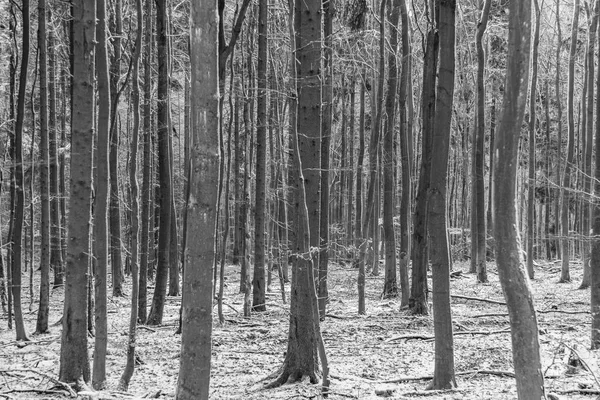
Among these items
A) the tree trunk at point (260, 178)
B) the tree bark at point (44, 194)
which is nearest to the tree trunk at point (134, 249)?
the tree bark at point (44, 194)

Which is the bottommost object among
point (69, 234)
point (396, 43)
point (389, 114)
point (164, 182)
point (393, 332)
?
point (393, 332)

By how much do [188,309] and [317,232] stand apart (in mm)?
3793

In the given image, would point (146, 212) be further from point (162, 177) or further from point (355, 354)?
point (355, 354)

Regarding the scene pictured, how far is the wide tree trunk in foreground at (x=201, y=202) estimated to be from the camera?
13.6 ft

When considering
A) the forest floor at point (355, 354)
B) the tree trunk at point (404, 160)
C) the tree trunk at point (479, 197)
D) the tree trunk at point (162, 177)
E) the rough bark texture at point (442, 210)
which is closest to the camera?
the rough bark texture at point (442, 210)

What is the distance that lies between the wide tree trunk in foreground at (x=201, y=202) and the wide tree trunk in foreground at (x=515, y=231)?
7.88 ft

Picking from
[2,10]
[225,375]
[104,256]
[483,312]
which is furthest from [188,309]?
[2,10]

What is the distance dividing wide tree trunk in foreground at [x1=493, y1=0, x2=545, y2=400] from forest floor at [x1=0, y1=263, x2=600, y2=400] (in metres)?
1.27

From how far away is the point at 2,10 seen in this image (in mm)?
16375

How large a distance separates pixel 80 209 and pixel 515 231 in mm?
5407

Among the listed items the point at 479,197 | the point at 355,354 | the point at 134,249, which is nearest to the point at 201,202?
the point at 134,249

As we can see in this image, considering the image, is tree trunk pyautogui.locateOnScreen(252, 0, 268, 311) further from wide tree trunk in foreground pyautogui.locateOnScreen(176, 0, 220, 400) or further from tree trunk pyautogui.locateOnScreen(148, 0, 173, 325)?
wide tree trunk in foreground pyautogui.locateOnScreen(176, 0, 220, 400)

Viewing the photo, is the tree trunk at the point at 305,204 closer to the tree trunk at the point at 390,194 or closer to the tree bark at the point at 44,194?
the tree bark at the point at 44,194

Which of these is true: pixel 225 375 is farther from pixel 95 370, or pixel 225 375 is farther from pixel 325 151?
pixel 325 151
